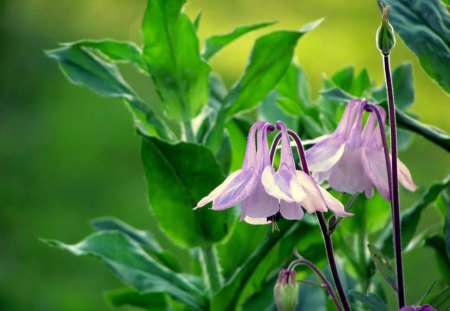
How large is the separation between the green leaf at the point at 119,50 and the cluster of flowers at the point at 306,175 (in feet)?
1.14

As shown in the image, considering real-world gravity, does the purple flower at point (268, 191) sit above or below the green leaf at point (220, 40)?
below

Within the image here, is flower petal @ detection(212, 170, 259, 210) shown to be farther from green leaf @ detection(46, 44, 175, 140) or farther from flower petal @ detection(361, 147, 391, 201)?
green leaf @ detection(46, 44, 175, 140)

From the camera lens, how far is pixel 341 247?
1141 millimetres

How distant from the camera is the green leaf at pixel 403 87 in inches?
47.1

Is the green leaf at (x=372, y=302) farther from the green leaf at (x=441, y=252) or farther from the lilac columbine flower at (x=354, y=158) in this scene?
the green leaf at (x=441, y=252)

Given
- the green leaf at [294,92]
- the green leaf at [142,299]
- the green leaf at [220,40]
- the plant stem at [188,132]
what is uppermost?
the green leaf at [220,40]

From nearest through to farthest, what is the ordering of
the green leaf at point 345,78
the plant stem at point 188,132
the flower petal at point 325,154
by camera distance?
the flower petal at point 325,154 < the plant stem at point 188,132 < the green leaf at point 345,78

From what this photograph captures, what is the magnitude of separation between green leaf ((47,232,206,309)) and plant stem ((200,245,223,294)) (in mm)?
17

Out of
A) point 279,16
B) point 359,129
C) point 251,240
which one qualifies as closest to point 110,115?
point 279,16

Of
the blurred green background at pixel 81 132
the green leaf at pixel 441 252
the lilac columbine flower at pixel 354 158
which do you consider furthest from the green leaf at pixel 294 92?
the blurred green background at pixel 81 132

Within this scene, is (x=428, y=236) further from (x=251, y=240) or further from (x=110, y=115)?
(x=110, y=115)

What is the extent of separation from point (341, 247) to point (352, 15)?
2871 millimetres

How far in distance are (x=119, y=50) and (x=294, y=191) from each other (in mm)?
474

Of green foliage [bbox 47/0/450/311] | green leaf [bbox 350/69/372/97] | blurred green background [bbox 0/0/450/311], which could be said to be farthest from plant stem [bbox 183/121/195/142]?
blurred green background [bbox 0/0/450/311]
